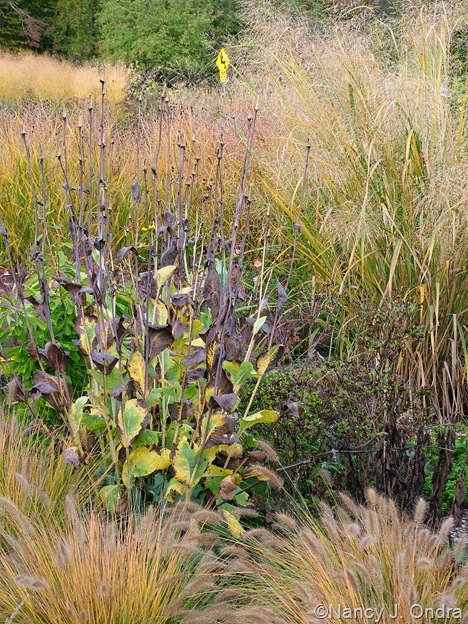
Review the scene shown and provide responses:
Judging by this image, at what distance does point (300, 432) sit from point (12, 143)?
189 inches

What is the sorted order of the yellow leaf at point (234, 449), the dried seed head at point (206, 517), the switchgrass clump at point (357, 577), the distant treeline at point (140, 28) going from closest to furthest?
the switchgrass clump at point (357, 577)
the dried seed head at point (206, 517)
the yellow leaf at point (234, 449)
the distant treeline at point (140, 28)

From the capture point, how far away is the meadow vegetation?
2.02 m

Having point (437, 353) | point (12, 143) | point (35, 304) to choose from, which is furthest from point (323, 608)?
point (12, 143)

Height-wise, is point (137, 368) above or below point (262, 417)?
above

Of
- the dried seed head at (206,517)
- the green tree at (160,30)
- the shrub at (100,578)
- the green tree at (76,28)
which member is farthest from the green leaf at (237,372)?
the green tree at (76,28)

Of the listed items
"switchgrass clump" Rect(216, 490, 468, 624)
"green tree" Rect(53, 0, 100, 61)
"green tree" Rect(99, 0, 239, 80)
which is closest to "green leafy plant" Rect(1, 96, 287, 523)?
"switchgrass clump" Rect(216, 490, 468, 624)

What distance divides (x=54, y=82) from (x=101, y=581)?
53.6 ft

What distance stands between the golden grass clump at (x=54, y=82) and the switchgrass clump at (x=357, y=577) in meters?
12.8

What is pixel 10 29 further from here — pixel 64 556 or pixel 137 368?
pixel 64 556

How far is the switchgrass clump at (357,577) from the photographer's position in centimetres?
181

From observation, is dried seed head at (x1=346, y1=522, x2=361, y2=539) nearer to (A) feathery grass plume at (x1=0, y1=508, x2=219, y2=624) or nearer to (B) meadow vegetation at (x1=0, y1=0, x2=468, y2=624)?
(B) meadow vegetation at (x1=0, y1=0, x2=468, y2=624)

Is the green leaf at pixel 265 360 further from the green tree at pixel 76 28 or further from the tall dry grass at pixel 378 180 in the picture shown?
the green tree at pixel 76 28

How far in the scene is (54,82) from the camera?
16.8 meters

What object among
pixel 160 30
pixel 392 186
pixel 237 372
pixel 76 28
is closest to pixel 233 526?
pixel 237 372
